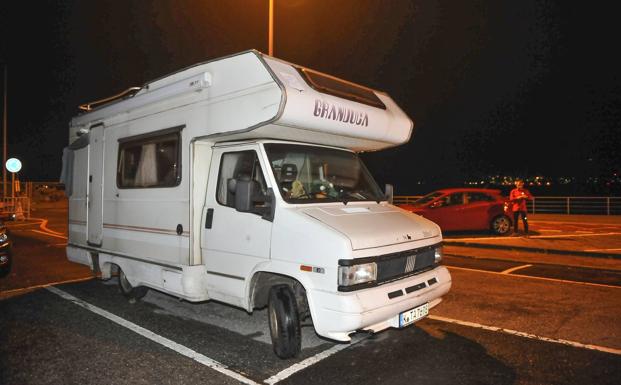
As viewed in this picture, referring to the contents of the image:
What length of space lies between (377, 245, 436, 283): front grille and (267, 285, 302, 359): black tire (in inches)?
36.1

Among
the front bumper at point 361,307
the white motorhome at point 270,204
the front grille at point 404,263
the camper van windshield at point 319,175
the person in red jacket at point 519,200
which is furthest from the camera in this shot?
the person in red jacket at point 519,200

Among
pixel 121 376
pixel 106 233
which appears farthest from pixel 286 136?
pixel 106 233

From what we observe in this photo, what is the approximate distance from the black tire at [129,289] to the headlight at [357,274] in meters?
3.91

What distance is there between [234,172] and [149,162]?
1.68 meters

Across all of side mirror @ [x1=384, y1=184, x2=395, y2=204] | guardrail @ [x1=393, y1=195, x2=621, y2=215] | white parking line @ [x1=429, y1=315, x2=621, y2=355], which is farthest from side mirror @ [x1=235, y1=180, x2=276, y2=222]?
guardrail @ [x1=393, y1=195, x2=621, y2=215]

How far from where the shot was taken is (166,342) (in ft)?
16.9

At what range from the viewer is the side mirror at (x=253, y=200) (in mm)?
4500

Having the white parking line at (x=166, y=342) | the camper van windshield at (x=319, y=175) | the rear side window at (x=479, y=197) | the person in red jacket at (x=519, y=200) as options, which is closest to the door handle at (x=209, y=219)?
the camper van windshield at (x=319, y=175)

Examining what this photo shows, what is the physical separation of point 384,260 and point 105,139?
5026mm

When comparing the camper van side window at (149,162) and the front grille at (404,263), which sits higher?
the camper van side window at (149,162)

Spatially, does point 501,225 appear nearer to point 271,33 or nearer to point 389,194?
point 271,33

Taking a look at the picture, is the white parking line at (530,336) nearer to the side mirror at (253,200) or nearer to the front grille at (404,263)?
the front grille at (404,263)

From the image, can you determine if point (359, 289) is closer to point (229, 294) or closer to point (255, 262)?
point (255, 262)

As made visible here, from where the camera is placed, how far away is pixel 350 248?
406 centimetres
